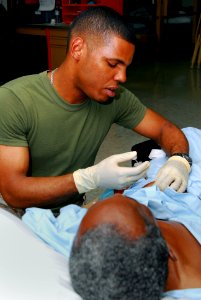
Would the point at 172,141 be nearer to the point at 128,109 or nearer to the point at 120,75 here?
the point at 128,109

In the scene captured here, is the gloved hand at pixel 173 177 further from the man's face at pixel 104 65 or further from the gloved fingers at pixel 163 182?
the man's face at pixel 104 65

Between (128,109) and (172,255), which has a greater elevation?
(128,109)

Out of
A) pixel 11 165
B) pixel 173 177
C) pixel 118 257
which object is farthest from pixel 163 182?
pixel 118 257

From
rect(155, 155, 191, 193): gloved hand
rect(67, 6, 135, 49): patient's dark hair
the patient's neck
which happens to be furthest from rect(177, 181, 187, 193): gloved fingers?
rect(67, 6, 135, 49): patient's dark hair

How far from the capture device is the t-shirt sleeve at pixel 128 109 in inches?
71.9

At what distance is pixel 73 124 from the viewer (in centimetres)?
166

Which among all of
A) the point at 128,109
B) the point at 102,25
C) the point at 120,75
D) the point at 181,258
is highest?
the point at 102,25

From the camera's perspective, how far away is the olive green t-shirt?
151 centimetres

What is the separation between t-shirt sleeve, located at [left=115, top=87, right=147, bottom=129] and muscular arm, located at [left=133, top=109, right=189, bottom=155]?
0.09 feet

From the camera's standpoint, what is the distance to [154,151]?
1.88 m

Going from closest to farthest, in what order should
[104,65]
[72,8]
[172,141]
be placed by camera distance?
1. [104,65]
2. [172,141]
3. [72,8]

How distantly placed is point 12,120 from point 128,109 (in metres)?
0.58

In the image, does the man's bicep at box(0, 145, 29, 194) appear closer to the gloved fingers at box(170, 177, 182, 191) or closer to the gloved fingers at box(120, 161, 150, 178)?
the gloved fingers at box(120, 161, 150, 178)

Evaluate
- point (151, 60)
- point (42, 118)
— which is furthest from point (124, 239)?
point (151, 60)
